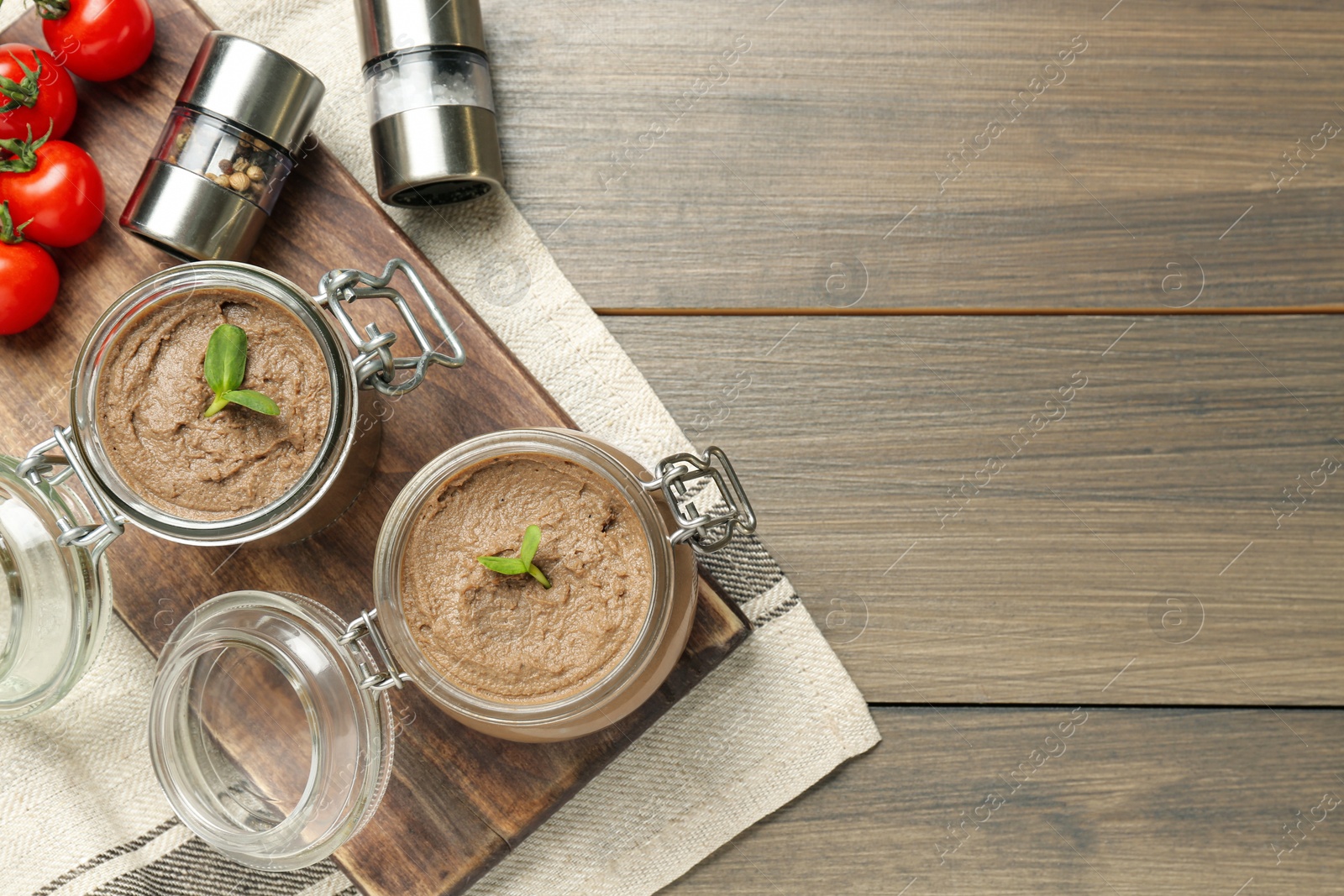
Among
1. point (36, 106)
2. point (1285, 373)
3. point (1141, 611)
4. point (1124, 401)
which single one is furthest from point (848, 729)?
point (36, 106)

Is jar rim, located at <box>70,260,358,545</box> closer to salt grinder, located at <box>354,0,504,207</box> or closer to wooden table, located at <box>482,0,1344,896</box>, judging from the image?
salt grinder, located at <box>354,0,504,207</box>

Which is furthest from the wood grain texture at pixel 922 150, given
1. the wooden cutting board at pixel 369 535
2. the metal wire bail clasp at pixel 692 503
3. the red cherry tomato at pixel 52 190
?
the red cherry tomato at pixel 52 190

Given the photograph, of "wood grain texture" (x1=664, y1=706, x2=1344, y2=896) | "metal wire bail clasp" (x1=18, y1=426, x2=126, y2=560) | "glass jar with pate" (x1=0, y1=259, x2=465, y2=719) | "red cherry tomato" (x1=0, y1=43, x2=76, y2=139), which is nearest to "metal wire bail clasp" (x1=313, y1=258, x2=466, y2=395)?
"glass jar with pate" (x1=0, y1=259, x2=465, y2=719)

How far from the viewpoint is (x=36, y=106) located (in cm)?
96

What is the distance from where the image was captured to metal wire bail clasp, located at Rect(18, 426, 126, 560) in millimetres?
842

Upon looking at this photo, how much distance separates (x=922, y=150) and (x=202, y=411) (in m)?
0.83

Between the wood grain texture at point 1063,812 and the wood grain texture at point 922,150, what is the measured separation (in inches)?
19.8

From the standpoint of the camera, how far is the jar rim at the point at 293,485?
32.5 inches

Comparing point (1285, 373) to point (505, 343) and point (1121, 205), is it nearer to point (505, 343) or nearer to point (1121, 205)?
point (1121, 205)

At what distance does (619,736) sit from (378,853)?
0.26m

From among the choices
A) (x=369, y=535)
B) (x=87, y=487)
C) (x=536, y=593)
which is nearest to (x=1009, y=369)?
(x=536, y=593)

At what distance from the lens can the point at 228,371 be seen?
0.81 m

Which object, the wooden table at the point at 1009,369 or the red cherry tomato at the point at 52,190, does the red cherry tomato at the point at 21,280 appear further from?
the wooden table at the point at 1009,369

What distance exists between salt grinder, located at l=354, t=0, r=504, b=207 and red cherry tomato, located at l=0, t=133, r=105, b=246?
28cm
